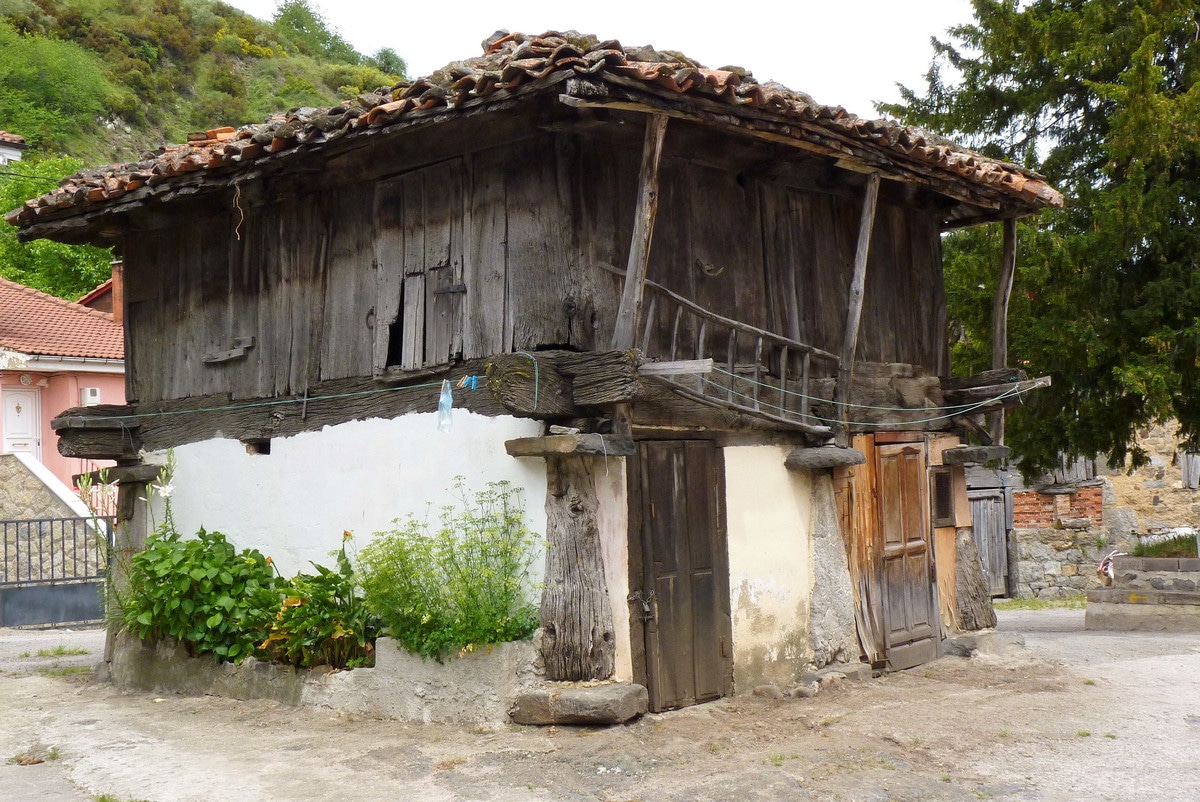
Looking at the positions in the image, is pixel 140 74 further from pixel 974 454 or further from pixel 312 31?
pixel 974 454

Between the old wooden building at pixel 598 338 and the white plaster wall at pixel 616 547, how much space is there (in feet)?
0.07

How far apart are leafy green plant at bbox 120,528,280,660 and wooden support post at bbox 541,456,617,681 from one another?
247cm

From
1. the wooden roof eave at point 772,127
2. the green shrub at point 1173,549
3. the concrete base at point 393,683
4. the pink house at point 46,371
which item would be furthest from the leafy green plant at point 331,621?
the pink house at point 46,371

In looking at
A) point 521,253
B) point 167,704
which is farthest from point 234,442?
point 521,253

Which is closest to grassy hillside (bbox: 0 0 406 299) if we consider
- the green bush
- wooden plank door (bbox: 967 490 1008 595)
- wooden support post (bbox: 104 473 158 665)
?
wooden support post (bbox: 104 473 158 665)

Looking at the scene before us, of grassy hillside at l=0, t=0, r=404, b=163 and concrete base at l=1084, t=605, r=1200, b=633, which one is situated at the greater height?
grassy hillside at l=0, t=0, r=404, b=163

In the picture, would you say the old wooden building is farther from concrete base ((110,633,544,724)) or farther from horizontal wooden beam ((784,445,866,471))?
concrete base ((110,633,544,724))

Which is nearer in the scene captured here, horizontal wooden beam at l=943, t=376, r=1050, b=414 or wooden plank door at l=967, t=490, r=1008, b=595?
horizontal wooden beam at l=943, t=376, r=1050, b=414

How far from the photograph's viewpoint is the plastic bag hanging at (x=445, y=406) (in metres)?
6.86

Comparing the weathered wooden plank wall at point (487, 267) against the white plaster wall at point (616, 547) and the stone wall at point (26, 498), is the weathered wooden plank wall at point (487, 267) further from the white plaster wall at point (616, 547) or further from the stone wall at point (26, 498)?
the stone wall at point (26, 498)

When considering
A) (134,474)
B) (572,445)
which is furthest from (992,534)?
(134,474)

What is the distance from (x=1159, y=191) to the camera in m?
10.5

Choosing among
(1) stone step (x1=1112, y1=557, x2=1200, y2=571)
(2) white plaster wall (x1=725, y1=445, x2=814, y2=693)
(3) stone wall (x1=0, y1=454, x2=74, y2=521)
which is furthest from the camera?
(3) stone wall (x1=0, y1=454, x2=74, y2=521)

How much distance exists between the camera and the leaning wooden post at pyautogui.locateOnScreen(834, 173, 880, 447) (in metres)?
7.50
